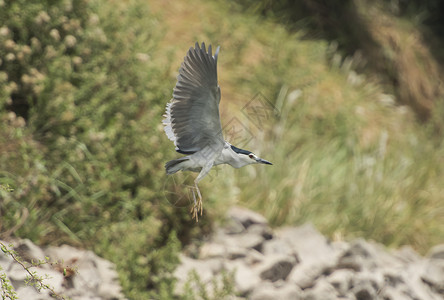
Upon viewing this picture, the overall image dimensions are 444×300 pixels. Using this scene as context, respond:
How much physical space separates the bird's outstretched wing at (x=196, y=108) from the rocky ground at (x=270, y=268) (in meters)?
2.27

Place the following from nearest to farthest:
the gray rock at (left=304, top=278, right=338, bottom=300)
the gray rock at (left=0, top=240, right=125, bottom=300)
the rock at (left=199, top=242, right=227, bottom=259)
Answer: the gray rock at (left=0, top=240, right=125, bottom=300) → the gray rock at (left=304, top=278, right=338, bottom=300) → the rock at (left=199, top=242, right=227, bottom=259)

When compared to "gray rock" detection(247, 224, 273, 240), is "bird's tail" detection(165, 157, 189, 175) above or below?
above

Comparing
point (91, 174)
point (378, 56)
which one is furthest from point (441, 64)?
point (91, 174)

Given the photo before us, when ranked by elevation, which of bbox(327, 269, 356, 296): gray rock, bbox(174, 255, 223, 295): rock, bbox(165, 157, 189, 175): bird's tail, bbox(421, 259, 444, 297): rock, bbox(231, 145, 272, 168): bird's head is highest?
bbox(231, 145, 272, 168): bird's head

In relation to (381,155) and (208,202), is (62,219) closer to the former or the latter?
(208,202)

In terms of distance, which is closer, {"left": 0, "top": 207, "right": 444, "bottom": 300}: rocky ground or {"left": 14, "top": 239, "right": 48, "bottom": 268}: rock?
{"left": 14, "top": 239, "right": 48, "bottom": 268}: rock

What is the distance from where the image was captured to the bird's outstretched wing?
150cm

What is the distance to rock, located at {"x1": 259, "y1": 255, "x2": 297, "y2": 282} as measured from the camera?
4.61 meters

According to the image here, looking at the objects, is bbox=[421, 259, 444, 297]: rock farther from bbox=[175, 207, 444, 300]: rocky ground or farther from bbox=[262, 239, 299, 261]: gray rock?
bbox=[262, 239, 299, 261]: gray rock

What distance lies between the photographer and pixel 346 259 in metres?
4.92

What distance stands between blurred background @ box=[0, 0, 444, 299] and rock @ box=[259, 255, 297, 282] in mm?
551

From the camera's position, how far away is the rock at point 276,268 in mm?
4613

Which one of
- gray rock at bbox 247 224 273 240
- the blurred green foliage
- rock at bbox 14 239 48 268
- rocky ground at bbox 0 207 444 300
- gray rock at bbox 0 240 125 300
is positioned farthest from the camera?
gray rock at bbox 247 224 273 240

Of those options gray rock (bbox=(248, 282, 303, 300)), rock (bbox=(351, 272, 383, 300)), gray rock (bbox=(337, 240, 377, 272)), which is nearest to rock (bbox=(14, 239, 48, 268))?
gray rock (bbox=(248, 282, 303, 300))
